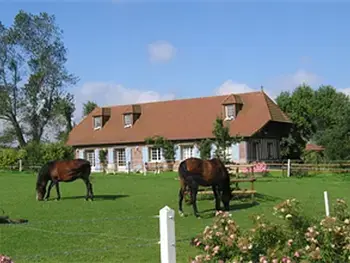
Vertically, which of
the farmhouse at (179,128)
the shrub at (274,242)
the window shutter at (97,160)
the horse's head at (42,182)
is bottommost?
the shrub at (274,242)

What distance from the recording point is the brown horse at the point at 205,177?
17.4 metres

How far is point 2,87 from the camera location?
5588cm

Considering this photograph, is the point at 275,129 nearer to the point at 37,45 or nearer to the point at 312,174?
the point at 312,174

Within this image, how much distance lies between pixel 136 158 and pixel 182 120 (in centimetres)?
511

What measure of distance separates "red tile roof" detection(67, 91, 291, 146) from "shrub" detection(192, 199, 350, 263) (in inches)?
1408

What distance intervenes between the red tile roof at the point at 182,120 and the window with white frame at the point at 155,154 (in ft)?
4.07

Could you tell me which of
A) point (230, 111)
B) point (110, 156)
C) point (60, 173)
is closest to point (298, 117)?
point (230, 111)

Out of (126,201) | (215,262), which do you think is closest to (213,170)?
(126,201)

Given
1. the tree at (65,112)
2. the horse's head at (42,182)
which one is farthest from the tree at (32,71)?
the horse's head at (42,182)

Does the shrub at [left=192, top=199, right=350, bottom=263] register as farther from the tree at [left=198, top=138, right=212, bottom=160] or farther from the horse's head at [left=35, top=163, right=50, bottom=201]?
the tree at [left=198, top=138, right=212, bottom=160]

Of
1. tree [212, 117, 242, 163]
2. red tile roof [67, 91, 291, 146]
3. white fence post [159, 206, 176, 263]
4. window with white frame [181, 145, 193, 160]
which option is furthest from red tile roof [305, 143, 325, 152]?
white fence post [159, 206, 176, 263]

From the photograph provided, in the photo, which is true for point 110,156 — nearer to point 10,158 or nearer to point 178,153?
point 178,153

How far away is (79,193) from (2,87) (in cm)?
3514

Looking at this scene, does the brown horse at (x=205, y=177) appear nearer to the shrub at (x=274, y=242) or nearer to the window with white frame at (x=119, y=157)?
the shrub at (x=274, y=242)
